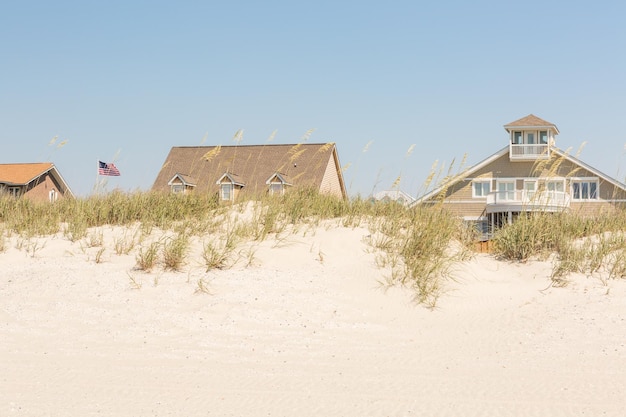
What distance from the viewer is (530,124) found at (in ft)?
130

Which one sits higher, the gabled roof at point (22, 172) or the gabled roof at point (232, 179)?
the gabled roof at point (22, 172)

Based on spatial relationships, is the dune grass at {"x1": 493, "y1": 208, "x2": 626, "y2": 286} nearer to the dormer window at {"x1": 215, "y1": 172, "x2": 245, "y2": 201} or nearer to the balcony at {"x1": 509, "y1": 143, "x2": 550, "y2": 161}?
the dormer window at {"x1": 215, "y1": 172, "x2": 245, "y2": 201}

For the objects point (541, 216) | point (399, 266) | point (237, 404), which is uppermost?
point (541, 216)

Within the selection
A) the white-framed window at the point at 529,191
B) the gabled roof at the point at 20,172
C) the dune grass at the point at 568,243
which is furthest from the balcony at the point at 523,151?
the gabled roof at the point at 20,172

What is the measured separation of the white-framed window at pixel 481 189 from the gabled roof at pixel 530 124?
12.3ft

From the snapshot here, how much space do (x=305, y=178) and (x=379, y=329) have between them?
1298 inches

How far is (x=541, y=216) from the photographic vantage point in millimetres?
10266

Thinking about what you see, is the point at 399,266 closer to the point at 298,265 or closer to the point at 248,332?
the point at 298,265

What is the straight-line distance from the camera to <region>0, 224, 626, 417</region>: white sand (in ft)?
16.1

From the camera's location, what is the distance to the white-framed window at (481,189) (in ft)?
136

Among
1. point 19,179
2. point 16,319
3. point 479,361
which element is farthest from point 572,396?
point 19,179

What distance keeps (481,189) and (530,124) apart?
513 cm

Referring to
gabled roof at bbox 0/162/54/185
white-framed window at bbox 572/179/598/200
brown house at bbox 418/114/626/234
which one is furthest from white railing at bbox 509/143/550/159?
gabled roof at bbox 0/162/54/185

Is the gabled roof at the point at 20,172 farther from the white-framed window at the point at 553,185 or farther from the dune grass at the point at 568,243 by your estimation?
the dune grass at the point at 568,243
